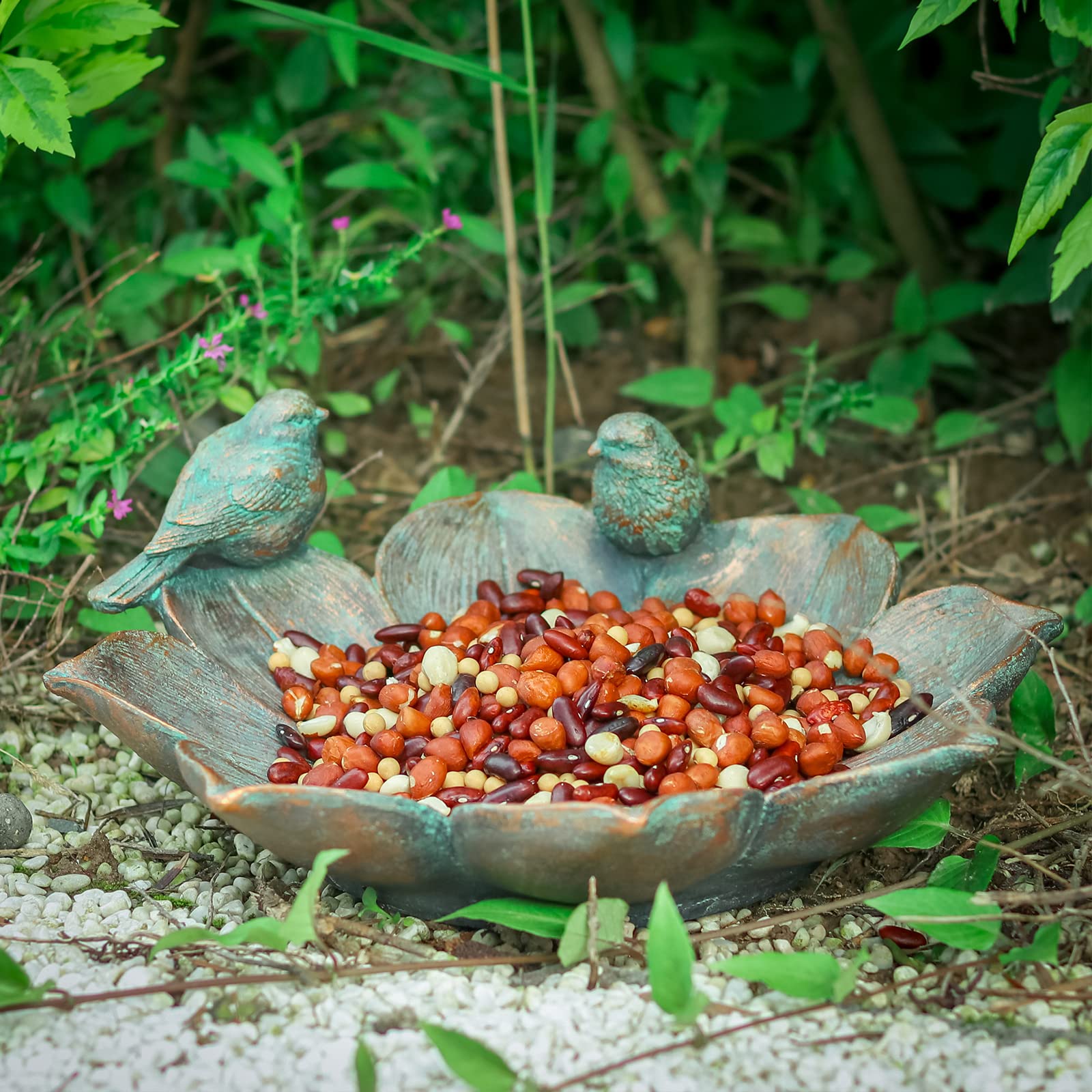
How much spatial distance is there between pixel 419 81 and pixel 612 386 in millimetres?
837

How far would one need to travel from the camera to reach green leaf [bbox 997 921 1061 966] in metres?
1.25

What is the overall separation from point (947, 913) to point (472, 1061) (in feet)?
1.66

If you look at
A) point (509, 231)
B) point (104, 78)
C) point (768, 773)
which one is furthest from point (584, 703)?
point (104, 78)

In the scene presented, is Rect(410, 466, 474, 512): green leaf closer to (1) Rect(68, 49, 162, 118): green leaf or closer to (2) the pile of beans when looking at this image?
(2) the pile of beans

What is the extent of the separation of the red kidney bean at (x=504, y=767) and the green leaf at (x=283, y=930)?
0.77 ft

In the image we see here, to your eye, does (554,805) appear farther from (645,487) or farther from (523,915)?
(645,487)

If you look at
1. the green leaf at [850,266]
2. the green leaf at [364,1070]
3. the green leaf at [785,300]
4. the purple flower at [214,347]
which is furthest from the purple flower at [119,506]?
the green leaf at [850,266]

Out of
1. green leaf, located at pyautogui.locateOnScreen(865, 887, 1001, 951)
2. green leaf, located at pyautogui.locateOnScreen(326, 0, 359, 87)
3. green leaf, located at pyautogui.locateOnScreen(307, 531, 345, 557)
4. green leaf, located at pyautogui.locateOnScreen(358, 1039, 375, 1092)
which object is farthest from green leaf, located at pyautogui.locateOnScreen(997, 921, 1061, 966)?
green leaf, located at pyautogui.locateOnScreen(326, 0, 359, 87)

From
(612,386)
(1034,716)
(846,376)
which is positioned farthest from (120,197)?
(1034,716)

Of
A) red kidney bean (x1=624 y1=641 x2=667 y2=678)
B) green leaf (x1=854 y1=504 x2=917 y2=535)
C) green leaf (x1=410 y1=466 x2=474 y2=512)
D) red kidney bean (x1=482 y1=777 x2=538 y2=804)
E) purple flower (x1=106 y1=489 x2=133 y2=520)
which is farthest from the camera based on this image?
green leaf (x1=854 y1=504 x2=917 y2=535)

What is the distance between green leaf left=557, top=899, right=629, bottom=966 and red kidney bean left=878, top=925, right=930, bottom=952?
319 millimetres

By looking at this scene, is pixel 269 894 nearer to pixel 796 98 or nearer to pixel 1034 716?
pixel 1034 716

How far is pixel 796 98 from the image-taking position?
2861mm

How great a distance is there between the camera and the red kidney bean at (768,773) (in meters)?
1.32
